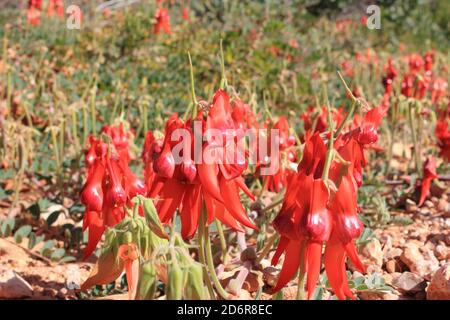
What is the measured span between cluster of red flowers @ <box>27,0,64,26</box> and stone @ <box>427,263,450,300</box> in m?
4.63

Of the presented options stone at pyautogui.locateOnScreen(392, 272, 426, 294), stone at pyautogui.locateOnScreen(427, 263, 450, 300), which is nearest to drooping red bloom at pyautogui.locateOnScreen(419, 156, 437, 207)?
stone at pyautogui.locateOnScreen(392, 272, 426, 294)

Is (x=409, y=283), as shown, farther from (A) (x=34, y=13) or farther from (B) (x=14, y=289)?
(A) (x=34, y=13)

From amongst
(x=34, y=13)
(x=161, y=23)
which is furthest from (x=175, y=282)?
(x=34, y=13)

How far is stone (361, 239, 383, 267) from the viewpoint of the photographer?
206cm

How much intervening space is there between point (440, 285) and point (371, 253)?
34 centimetres

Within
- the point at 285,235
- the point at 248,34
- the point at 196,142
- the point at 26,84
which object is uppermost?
the point at 248,34

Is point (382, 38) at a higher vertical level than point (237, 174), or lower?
higher

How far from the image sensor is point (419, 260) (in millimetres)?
2012

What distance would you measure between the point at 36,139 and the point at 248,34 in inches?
109

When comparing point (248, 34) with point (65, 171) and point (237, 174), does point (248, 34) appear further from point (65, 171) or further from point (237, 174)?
point (237, 174)

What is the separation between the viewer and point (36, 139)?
11.1 ft

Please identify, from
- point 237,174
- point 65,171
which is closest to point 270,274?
point 237,174

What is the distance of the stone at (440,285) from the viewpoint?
1.71 m

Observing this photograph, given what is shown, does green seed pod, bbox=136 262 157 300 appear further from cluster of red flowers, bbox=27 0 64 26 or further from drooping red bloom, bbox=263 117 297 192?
cluster of red flowers, bbox=27 0 64 26
